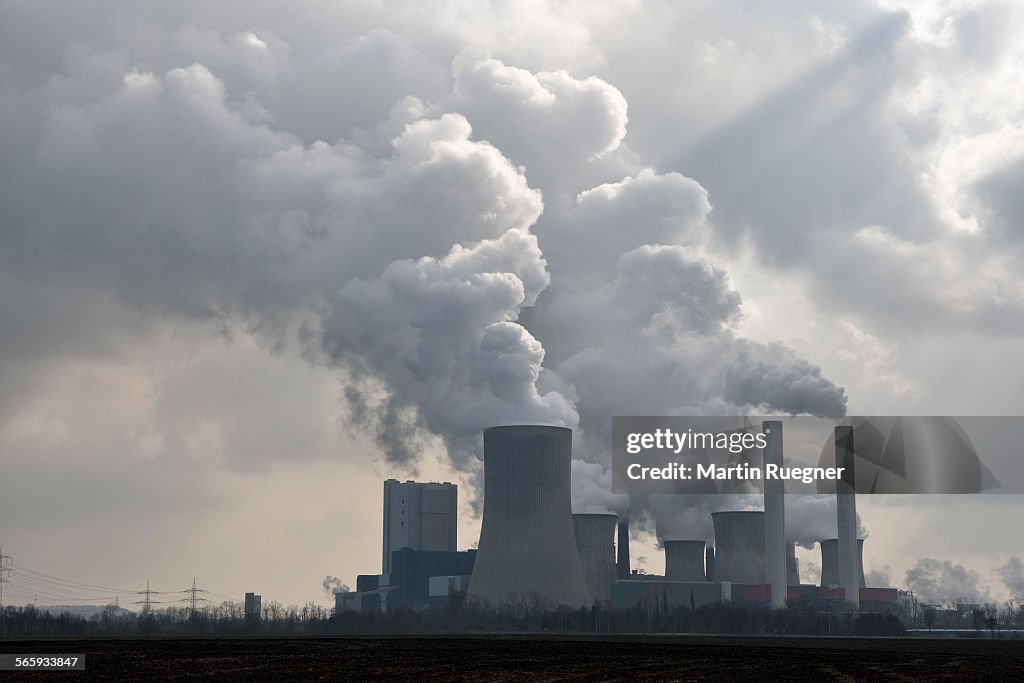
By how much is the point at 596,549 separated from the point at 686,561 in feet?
47.8

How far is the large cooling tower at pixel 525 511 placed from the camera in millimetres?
90000

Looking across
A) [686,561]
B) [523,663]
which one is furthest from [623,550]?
[523,663]

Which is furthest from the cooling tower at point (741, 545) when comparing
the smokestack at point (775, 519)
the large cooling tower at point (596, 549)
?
the large cooling tower at point (596, 549)

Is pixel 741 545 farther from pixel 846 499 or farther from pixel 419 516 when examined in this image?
pixel 419 516

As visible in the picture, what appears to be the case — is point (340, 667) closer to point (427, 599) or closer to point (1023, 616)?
point (427, 599)

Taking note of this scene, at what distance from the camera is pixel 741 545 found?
121 meters

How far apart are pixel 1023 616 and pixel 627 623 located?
67.4 m

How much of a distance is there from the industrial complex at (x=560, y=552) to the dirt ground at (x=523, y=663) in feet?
114

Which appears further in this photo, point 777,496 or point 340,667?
point 777,496

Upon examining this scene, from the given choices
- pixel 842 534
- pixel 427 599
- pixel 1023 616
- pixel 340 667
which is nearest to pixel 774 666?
pixel 340 667

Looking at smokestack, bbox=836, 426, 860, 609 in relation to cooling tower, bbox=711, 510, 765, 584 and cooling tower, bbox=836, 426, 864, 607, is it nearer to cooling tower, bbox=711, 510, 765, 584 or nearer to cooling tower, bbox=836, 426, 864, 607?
cooling tower, bbox=836, 426, 864, 607

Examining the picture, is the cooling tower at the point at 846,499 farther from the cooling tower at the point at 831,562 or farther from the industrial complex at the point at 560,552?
the cooling tower at the point at 831,562

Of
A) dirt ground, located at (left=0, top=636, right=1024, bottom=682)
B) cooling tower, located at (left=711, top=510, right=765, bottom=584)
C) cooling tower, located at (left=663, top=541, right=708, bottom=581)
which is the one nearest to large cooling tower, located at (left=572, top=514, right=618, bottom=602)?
cooling tower, located at (left=663, top=541, right=708, bottom=581)

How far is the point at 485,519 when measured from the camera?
3627 inches
